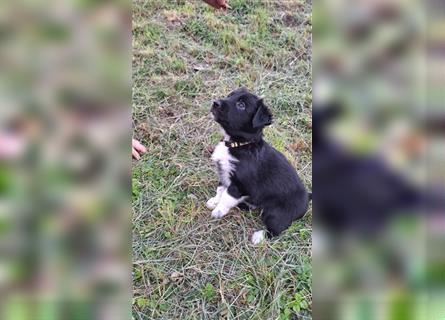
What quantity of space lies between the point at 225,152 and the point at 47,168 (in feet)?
7.94

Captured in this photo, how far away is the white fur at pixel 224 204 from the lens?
333 cm

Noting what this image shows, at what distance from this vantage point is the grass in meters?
2.79

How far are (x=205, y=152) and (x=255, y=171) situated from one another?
834mm

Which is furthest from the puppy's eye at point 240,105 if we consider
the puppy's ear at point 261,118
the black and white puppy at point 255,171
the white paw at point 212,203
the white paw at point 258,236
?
the white paw at point 258,236

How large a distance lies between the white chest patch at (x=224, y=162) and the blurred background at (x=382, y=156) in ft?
7.69

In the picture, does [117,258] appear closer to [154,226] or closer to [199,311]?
[199,311]

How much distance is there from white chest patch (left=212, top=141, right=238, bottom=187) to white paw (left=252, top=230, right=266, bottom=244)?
0.44 meters

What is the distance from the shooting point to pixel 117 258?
106 centimetres

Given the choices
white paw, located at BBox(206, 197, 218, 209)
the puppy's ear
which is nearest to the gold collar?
the puppy's ear

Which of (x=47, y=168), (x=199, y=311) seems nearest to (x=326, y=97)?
(x=47, y=168)

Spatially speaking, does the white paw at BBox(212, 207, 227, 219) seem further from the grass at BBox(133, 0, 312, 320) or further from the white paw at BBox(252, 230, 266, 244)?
the white paw at BBox(252, 230, 266, 244)

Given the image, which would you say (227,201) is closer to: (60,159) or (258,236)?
(258,236)

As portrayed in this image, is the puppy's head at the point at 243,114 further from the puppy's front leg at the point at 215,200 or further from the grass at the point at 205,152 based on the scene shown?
the grass at the point at 205,152

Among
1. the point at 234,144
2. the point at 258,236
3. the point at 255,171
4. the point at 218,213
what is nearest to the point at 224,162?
the point at 234,144
